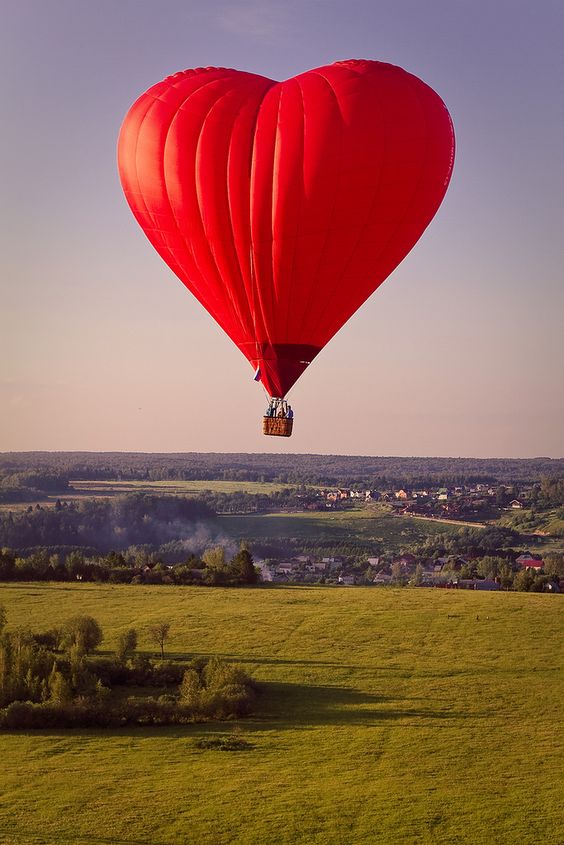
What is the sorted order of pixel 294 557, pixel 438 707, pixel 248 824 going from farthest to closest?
pixel 294 557 → pixel 438 707 → pixel 248 824

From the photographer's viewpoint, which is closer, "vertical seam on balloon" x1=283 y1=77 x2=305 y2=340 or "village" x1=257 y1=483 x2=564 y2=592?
"vertical seam on balloon" x1=283 y1=77 x2=305 y2=340

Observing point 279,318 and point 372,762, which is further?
point 372,762

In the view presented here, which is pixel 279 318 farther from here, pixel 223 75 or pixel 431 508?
pixel 431 508

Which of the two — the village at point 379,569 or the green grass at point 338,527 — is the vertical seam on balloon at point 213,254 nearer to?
the village at point 379,569

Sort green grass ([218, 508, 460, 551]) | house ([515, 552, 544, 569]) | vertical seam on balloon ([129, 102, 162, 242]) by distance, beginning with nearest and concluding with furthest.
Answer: vertical seam on balloon ([129, 102, 162, 242]) < house ([515, 552, 544, 569]) < green grass ([218, 508, 460, 551])

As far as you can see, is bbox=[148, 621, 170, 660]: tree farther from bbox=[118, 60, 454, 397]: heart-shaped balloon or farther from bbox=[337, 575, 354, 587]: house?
bbox=[337, 575, 354, 587]: house

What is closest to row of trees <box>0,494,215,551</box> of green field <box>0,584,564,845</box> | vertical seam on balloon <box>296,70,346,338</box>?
green field <box>0,584,564,845</box>

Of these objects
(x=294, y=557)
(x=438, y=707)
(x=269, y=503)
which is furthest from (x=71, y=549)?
(x=438, y=707)

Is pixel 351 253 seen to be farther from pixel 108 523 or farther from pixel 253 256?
pixel 108 523
